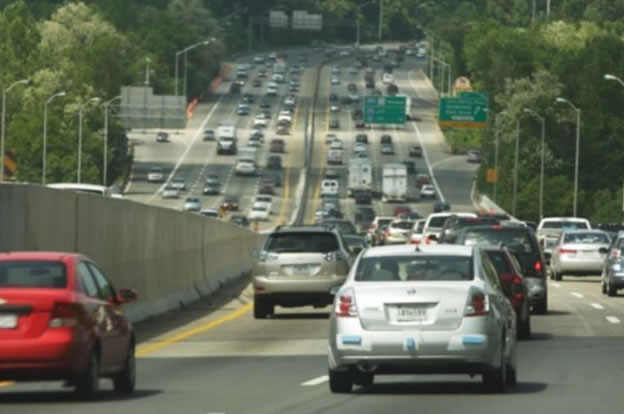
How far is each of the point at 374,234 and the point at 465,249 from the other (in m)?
72.3

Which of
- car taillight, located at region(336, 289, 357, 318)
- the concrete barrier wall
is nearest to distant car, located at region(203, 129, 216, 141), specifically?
the concrete barrier wall

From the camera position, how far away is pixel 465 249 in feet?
72.6

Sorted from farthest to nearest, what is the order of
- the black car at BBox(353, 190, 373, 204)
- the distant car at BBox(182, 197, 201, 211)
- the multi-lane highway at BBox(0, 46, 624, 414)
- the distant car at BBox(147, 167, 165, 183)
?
the distant car at BBox(147, 167, 165, 183) → the black car at BBox(353, 190, 373, 204) → the distant car at BBox(182, 197, 201, 211) → the multi-lane highway at BBox(0, 46, 624, 414)

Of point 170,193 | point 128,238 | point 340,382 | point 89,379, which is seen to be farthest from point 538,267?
point 170,193

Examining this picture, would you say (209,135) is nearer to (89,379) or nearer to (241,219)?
(241,219)

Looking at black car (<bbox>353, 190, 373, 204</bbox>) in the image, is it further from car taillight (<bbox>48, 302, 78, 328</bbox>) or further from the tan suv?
car taillight (<bbox>48, 302, 78, 328</bbox>)

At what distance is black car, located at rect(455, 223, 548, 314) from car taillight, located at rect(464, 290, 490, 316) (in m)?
16.2

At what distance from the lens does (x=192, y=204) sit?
136500mm

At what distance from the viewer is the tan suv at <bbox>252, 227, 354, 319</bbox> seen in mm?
37312

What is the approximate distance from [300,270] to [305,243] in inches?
24.6

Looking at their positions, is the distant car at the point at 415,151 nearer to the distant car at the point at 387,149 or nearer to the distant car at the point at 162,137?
the distant car at the point at 387,149

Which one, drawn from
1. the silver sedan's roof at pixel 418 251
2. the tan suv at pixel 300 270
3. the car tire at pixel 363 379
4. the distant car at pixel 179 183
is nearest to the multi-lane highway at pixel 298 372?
the car tire at pixel 363 379

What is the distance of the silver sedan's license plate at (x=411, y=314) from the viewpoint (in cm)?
2073

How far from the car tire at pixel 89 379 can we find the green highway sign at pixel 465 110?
112801 mm
